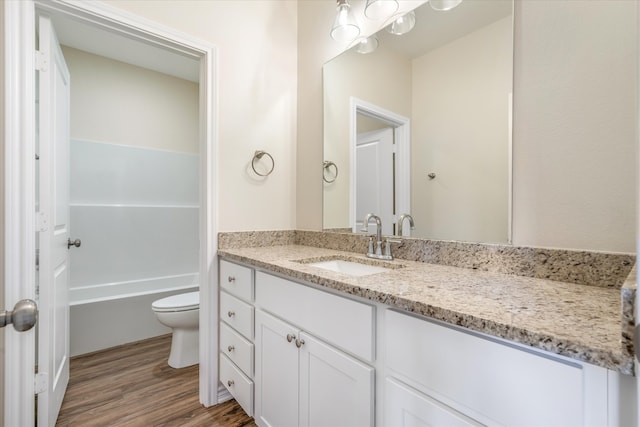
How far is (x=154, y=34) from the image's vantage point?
4.90 feet

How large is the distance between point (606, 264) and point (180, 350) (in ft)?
7.52

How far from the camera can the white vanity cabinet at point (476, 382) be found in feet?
1.67

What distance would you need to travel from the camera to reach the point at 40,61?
4.22 feet

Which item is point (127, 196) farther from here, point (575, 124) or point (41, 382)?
point (575, 124)

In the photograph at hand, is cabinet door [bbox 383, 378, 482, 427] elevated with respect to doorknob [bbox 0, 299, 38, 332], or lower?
lower

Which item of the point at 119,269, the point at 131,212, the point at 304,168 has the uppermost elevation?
the point at 304,168

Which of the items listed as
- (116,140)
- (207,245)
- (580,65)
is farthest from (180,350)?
(580,65)

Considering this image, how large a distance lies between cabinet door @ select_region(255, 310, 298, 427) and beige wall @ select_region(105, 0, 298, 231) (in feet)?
2.28

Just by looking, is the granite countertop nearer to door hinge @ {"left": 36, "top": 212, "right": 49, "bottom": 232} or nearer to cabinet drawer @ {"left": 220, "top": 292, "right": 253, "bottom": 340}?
cabinet drawer @ {"left": 220, "top": 292, "right": 253, "bottom": 340}

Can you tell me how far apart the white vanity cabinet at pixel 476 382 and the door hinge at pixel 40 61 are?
5.66ft

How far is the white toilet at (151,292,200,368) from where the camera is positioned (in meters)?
2.00

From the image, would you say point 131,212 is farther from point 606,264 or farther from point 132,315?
point 606,264

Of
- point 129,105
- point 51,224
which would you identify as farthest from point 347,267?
point 129,105

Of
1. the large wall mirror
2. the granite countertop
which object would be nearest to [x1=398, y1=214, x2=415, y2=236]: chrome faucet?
the large wall mirror
